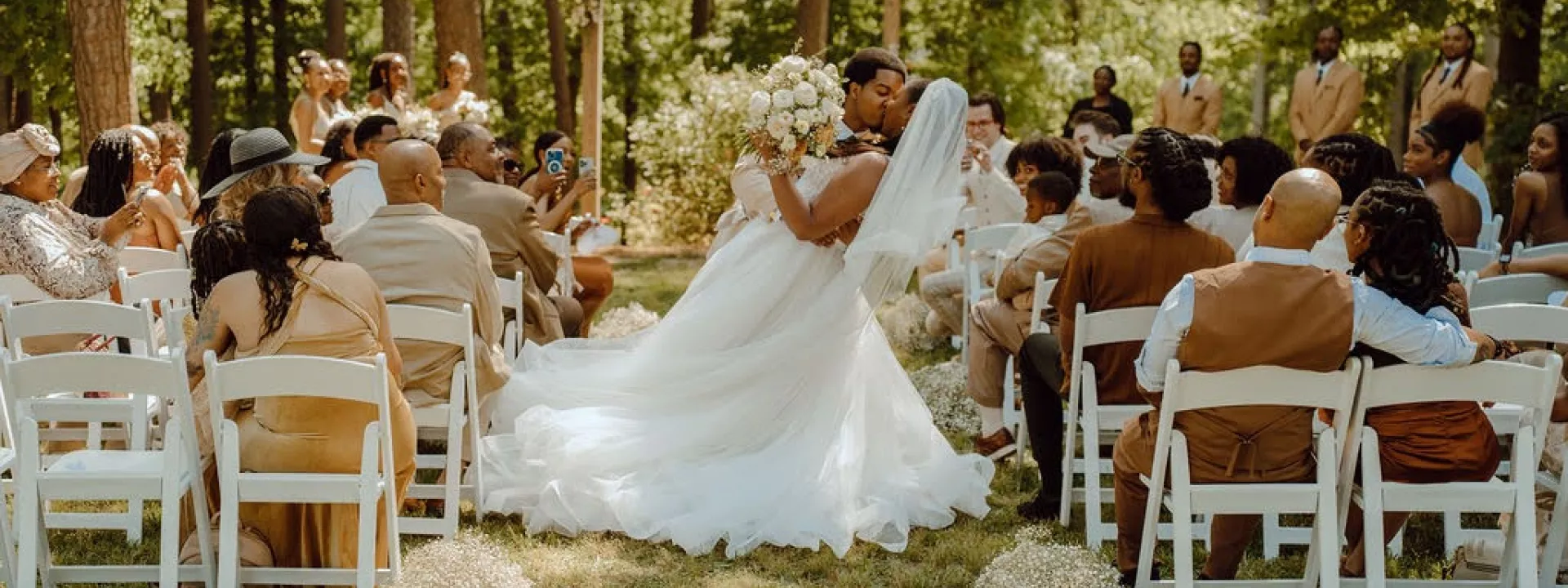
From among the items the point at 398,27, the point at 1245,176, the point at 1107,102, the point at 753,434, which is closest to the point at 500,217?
the point at 753,434

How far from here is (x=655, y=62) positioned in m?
27.2

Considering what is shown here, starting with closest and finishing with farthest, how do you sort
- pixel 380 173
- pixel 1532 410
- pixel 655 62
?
1. pixel 1532 410
2. pixel 380 173
3. pixel 655 62

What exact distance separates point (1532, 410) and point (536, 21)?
24799 mm

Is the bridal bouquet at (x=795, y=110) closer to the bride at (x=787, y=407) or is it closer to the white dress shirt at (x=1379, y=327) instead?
the bride at (x=787, y=407)

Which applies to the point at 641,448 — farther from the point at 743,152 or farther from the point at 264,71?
the point at 264,71

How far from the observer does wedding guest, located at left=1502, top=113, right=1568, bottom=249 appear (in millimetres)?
7148

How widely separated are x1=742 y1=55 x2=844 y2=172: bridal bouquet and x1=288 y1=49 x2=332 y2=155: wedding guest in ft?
20.3

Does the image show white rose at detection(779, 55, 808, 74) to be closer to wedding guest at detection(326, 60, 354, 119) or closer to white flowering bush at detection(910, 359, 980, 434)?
white flowering bush at detection(910, 359, 980, 434)

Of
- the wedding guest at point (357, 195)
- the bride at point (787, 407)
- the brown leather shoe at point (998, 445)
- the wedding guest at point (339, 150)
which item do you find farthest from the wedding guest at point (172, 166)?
the brown leather shoe at point (998, 445)

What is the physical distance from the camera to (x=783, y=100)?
5.57m

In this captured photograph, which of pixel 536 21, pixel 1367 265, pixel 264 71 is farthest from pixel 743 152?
pixel 536 21

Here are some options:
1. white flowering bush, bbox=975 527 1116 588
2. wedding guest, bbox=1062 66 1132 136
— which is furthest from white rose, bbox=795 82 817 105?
wedding guest, bbox=1062 66 1132 136

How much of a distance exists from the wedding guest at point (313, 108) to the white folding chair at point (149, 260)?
12.4ft

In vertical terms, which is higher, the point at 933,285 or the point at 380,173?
the point at 380,173
